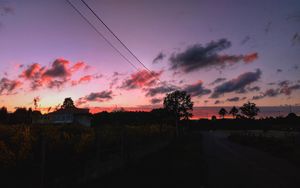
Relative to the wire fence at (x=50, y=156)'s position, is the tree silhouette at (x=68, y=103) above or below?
above

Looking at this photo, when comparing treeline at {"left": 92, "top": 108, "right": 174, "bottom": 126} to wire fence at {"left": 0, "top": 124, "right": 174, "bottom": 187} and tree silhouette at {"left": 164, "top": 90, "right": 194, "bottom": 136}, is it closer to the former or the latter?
tree silhouette at {"left": 164, "top": 90, "right": 194, "bottom": 136}

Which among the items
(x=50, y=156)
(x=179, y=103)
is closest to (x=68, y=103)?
(x=179, y=103)

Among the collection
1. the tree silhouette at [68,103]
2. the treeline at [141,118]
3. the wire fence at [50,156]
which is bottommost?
the wire fence at [50,156]

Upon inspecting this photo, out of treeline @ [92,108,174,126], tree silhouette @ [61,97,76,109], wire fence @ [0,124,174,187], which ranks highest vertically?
tree silhouette @ [61,97,76,109]

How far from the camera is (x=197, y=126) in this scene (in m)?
182

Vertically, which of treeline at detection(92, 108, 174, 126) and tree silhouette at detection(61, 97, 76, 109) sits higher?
tree silhouette at detection(61, 97, 76, 109)

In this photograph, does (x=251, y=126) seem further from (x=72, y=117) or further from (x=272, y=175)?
(x=272, y=175)

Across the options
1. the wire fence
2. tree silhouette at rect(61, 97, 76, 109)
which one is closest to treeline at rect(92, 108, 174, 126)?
tree silhouette at rect(61, 97, 76, 109)

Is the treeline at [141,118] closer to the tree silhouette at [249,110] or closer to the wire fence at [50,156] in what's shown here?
the tree silhouette at [249,110]

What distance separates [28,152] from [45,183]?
98 cm

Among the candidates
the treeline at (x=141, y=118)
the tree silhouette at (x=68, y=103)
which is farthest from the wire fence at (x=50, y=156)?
the tree silhouette at (x=68, y=103)

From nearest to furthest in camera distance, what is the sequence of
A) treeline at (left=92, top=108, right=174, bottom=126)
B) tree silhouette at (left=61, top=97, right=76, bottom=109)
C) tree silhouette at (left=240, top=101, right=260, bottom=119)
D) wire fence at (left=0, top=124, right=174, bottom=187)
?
wire fence at (left=0, top=124, right=174, bottom=187)
treeline at (left=92, top=108, right=174, bottom=126)
tree silhouette at (left=240, top=101, right=260, bottom=119)
tree silhouette at (left=61, top=97, right=76, bottom=109)

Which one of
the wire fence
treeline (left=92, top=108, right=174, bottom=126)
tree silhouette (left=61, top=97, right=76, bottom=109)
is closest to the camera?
the wire fence

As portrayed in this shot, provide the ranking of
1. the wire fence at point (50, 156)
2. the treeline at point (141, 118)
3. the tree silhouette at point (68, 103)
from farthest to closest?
the tree silhouette at point (68, 103), the treeline at point (141, 118), the wire fence at point (50, 156)
